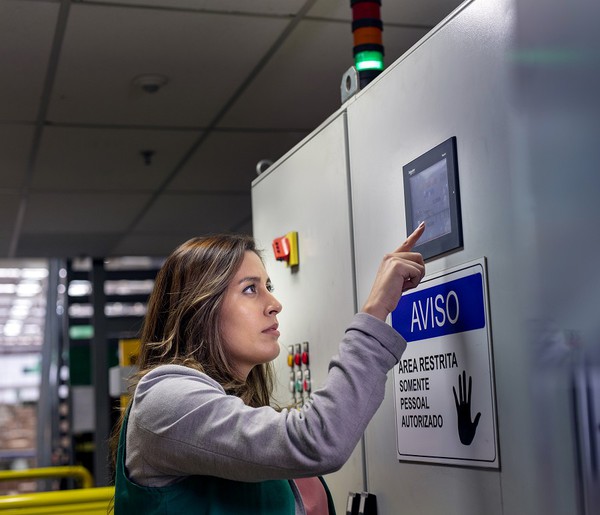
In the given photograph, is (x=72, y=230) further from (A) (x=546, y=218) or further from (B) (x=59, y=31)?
(A) (x=546, y=218)

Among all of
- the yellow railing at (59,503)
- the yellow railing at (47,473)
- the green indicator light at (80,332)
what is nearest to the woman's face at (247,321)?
the yellow railing at (59,503)

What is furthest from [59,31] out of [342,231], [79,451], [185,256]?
[79,451]

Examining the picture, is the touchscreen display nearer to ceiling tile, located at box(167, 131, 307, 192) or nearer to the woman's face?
the woman's face

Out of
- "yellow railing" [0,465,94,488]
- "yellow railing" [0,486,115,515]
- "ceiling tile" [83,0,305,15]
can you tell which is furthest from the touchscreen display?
"yellow railing" [0,465,94,488]

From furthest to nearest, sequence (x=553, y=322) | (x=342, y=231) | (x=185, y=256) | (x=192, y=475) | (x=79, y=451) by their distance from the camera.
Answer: (x=79, y=451) → (x=342, y=231) → (x=185, y=256) → (x=192, y=475) → (x=553, y=322)

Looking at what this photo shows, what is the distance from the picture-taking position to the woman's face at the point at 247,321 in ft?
5.01

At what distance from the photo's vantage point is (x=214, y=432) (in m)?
1.30

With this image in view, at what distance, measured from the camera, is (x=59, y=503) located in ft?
9.09

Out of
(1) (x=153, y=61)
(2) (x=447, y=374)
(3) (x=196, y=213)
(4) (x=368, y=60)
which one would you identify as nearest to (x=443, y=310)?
Answer: (2) (x=447, y=374)

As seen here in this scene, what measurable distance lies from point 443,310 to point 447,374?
11 centimetres

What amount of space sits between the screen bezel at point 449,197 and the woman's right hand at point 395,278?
1.6 inches

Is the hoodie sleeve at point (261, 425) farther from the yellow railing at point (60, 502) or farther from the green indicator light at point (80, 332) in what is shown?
the green indicator light at point (80, 332)

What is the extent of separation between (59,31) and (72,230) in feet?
12.7

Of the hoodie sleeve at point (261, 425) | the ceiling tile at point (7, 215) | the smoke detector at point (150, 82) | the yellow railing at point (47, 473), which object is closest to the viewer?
the hoodie sleeve at point (261, 425)
